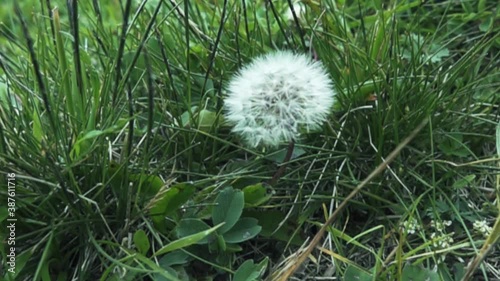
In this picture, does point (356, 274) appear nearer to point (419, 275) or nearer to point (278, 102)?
point (419, 275)

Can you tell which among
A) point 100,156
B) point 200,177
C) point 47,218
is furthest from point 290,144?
point 47,218

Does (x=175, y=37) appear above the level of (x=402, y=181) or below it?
above

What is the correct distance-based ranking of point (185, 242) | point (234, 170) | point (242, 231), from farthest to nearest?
point (234, 170), point (242, 231), point (185, 242)

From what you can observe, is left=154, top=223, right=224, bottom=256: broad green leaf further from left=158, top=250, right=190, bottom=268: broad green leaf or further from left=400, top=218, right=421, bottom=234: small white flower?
left=400, top=218, right=421, bottom=234: small white flower

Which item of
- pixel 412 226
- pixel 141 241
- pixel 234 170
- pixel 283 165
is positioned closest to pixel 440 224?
pixel 412 226

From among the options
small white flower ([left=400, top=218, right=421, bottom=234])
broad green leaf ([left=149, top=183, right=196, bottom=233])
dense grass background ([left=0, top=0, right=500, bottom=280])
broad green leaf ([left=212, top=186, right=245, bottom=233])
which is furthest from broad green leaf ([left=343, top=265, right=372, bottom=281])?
broad green leaf ([left=149, top=183, right=196, bottom=233])

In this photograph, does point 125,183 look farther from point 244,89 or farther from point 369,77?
point 369,77

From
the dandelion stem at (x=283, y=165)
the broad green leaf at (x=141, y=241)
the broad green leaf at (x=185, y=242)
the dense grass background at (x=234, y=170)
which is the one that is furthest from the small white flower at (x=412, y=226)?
the broad green leaf at (x=141, y=241)
